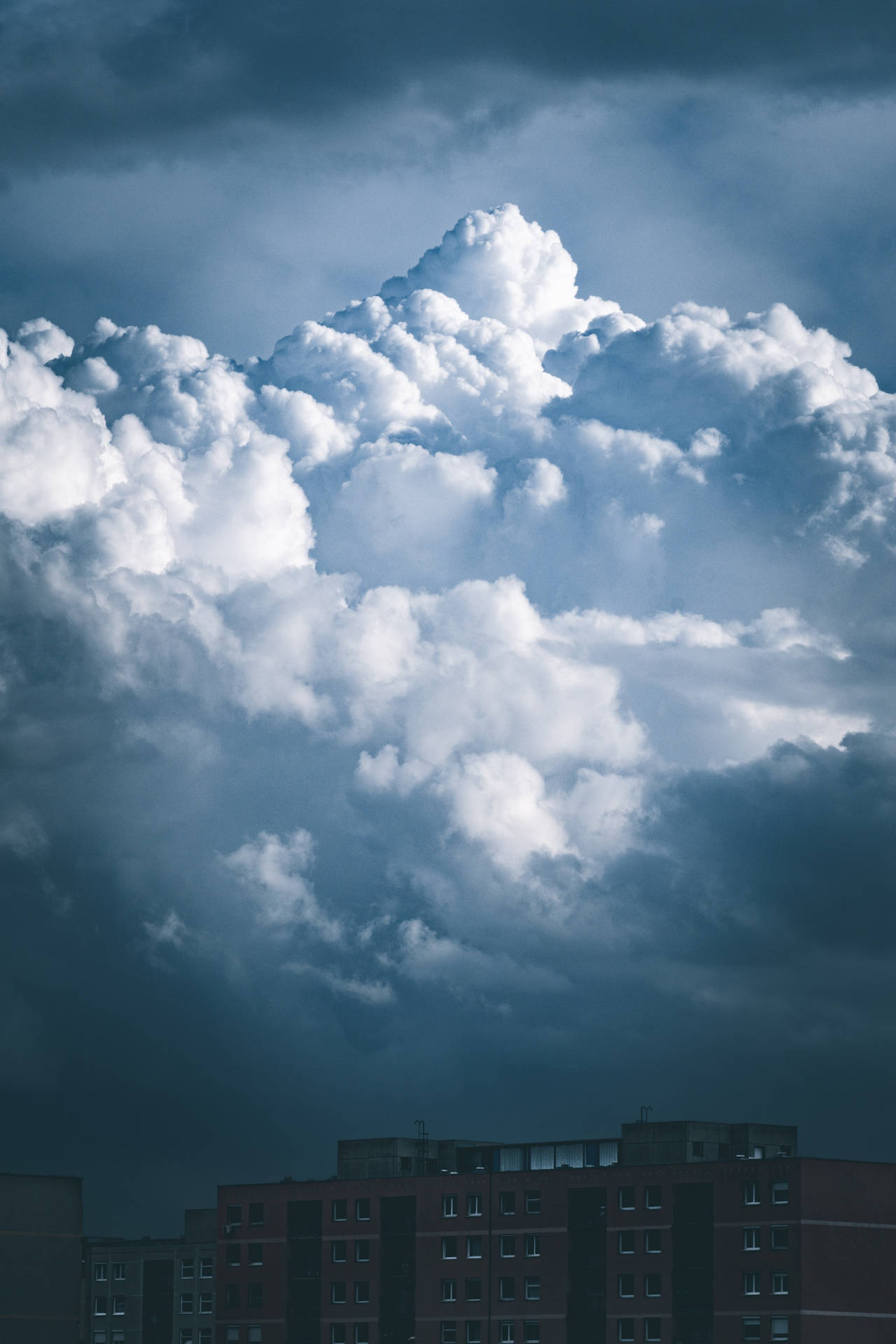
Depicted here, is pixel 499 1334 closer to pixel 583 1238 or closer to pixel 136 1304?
pixel 583 1238

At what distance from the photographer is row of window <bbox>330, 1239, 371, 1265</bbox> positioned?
398 feet

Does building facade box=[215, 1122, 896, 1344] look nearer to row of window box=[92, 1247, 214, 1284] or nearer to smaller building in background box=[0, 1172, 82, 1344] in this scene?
smaller building in background box=[0, 1172, 82, 1344]

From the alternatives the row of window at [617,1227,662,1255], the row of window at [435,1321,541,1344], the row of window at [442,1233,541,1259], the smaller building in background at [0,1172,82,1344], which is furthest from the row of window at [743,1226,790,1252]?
the smaller building in background at [0,1172,82,1344]

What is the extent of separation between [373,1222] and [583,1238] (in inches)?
598

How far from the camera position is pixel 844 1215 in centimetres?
10600

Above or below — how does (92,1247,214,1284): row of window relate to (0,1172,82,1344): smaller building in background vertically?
below

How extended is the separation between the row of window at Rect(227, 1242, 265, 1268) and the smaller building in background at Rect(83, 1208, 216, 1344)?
39528mm

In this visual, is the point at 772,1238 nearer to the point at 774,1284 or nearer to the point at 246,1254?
the point at 774,1284

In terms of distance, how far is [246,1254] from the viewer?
417 feet

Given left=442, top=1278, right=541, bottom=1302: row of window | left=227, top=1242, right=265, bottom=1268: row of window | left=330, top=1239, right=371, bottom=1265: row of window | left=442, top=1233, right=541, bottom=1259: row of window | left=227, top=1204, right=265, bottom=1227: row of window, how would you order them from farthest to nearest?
left=227, top=1204, right=265, bottom=1227: row of window < left=227, top=1242, right=265, bottom=1268: row of window < left=330, top=1239, right=371, bottom=1265: row of window < left=442, top=1233, right=541, bottom=1259: row of window < left=442, top=1278, right=541, bottom=1302: row of window

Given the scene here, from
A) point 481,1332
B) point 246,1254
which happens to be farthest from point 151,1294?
point 481,1332

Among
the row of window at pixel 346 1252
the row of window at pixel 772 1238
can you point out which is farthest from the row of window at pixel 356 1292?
the row of window at pixel 772 1238

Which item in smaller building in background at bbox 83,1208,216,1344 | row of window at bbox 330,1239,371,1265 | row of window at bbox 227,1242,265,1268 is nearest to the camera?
row of window at bbox 330,1239,371,1265

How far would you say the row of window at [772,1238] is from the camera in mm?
105438
